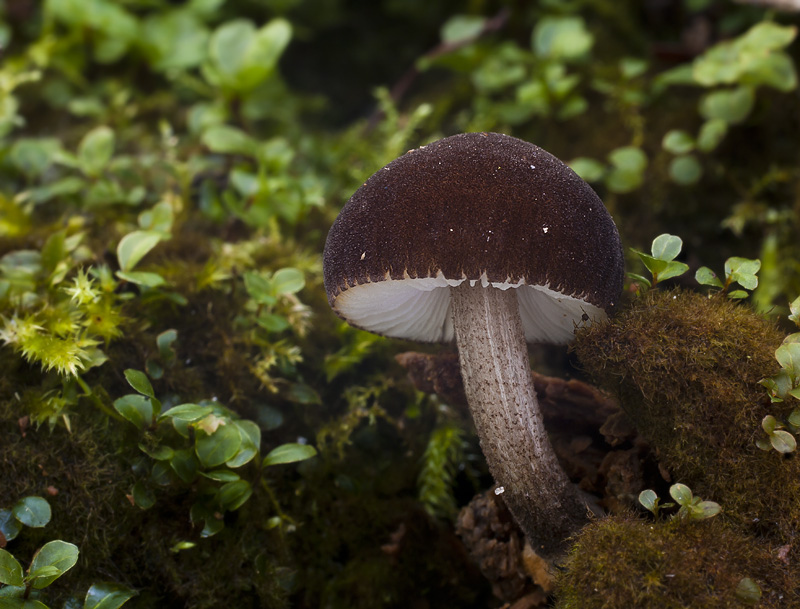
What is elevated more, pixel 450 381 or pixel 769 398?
pixel 769 398

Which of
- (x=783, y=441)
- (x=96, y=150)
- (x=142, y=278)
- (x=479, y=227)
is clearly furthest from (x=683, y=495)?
(x=96, y=150)

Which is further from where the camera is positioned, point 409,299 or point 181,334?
point 181,334

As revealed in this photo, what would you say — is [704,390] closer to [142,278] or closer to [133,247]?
[142,278]

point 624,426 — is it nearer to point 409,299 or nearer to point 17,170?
point 409,299

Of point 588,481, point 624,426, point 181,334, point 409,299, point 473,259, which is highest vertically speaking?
point 473,259

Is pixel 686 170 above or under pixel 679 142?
under

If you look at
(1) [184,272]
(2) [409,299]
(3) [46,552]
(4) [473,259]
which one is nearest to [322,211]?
(1) [184,272]
